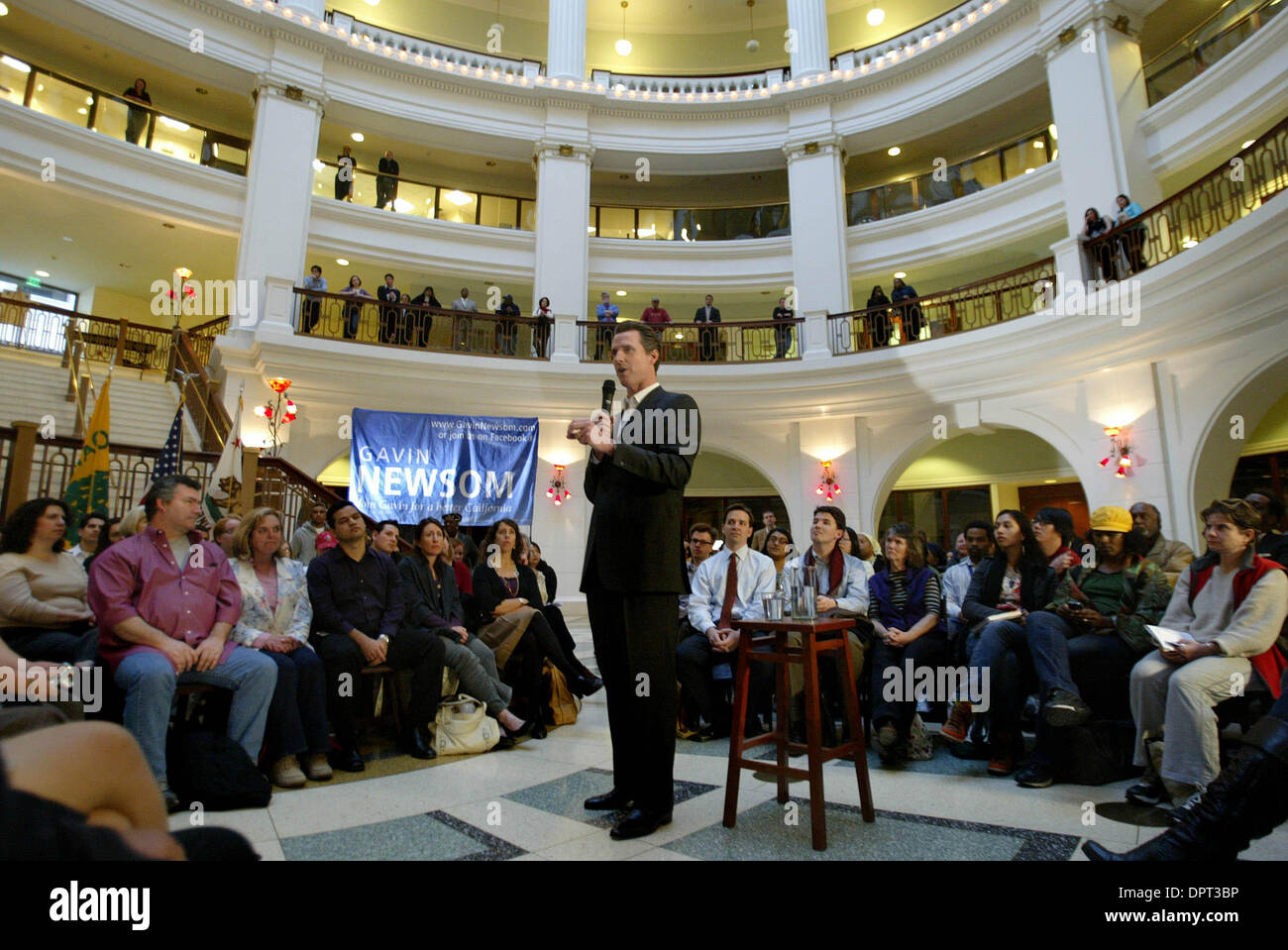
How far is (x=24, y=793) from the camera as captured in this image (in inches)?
24.5

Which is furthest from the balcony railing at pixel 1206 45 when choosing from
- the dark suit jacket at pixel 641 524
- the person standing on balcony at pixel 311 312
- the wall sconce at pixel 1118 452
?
the person standing on balcony at pixel 311 312

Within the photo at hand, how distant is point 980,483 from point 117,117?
49.3 ft

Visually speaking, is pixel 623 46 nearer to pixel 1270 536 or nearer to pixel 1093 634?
pixel 1270 536

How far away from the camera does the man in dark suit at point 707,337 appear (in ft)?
37.7

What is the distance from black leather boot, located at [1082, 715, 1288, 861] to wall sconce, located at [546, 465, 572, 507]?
938 centimetres

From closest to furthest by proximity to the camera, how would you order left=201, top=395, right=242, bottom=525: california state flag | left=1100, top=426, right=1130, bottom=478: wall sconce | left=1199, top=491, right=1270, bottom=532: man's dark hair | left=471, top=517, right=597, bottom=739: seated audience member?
left=1199, top=491, right=1270, bottom=532: man's dark hair, left=471, top=517, right=597, bottom=739: seated audience member, left=201, top=395, right=242, bottom=525: california state flag, left=1100, top=426, right=1130, bottom=478: wall sconce

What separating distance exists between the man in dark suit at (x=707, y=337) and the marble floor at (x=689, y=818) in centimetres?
886

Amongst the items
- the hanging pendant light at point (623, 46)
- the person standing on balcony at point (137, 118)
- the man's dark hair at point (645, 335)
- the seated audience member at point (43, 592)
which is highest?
the hanging pendant light at point (623, 46)

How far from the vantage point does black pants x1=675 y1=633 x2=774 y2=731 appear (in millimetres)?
3717

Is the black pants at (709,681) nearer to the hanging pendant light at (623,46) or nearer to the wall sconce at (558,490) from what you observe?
the wall sconce at (558,490)

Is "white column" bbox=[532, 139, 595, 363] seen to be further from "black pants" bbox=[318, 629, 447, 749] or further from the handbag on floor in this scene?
the handbag on floor

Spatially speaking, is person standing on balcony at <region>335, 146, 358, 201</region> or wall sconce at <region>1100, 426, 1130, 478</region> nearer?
wall sconce at <region>1100, 426, 1130, 478</region>

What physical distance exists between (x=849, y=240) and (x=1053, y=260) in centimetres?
414

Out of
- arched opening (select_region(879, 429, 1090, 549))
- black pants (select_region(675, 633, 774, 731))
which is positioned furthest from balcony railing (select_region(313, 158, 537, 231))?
black pants (select_region(675, 633, 774, 731))
